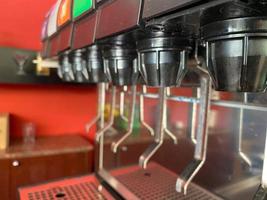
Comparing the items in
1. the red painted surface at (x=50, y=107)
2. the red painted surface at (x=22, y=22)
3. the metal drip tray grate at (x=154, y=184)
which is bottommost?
the metal drip tray grate at (x=154, y=184)

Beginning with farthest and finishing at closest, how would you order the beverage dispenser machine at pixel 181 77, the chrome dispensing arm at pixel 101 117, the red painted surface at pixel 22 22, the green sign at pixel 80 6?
1. the red painted surface at pixel 22 22
2. the chrome dispensing arm at pixel 101 117
3. the green sign at pixel 80 6
4. the beverage dispenser machine at pixel 181 77

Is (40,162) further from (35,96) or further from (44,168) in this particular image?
(35,96)

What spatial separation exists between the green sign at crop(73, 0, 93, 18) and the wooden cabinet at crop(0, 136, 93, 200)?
1.07 m

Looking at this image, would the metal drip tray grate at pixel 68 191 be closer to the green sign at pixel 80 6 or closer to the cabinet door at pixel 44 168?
the cabinet door at pixel 44 168

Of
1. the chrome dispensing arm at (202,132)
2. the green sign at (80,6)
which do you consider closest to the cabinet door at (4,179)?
the green sign at (80,6)

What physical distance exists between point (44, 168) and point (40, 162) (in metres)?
0.05

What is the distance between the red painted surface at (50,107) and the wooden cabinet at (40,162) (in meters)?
0.20

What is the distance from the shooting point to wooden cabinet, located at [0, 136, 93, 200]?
5.30 ft

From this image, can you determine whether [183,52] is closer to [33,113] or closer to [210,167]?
[210,167]

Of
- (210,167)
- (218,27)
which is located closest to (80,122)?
(210,167)

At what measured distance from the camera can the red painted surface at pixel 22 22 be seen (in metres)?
1.90

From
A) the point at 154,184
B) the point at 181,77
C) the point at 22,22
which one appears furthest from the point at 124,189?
the point at 22,22

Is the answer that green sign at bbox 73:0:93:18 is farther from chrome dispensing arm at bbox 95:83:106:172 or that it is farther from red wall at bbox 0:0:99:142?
red wall at bbox 0:0:99:142

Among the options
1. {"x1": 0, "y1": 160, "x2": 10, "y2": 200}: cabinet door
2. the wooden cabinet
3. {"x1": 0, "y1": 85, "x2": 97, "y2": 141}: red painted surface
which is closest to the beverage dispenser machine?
the wooden cabinet
